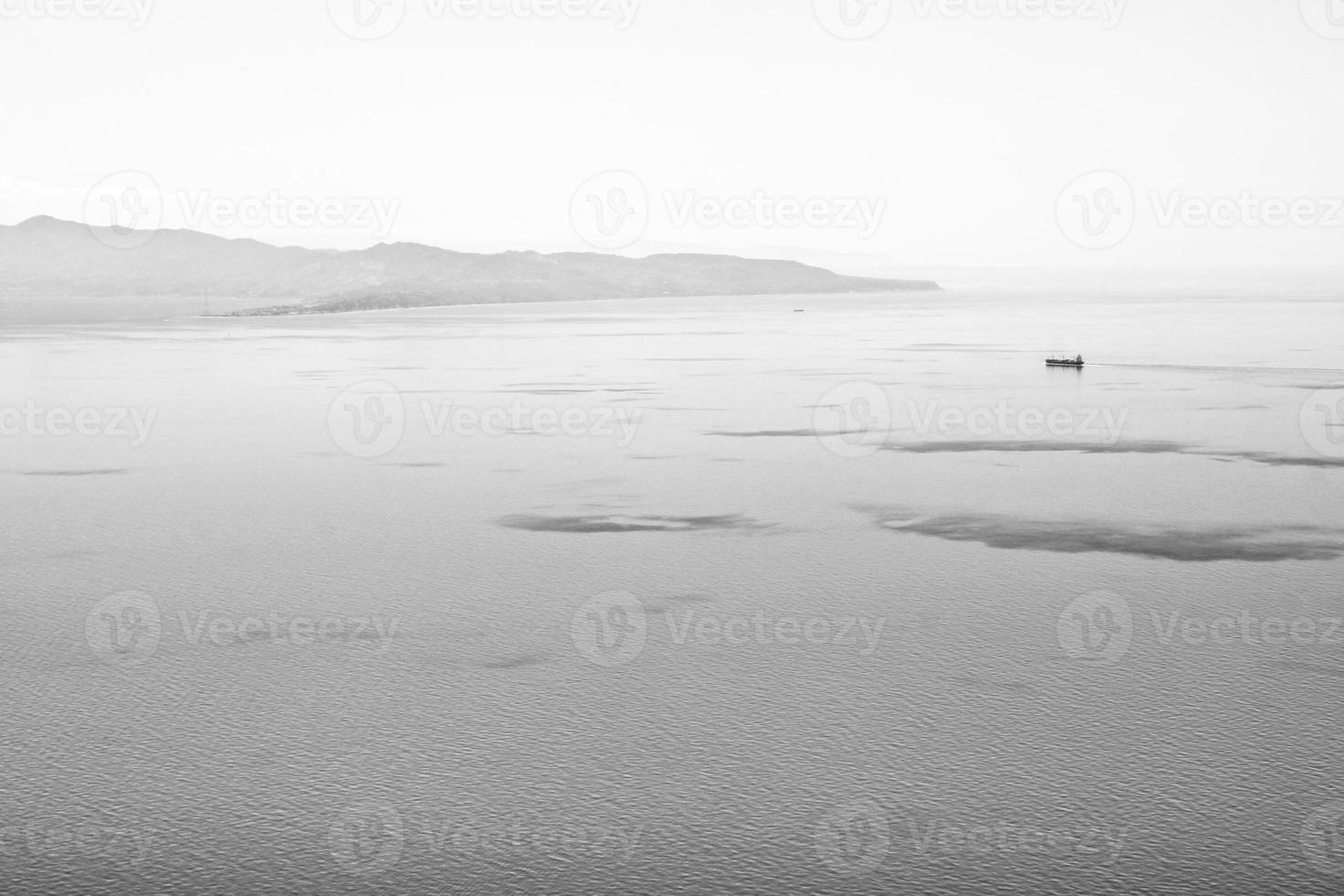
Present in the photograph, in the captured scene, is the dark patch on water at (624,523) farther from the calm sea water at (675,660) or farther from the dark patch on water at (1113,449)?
the dark patch on water at (1113,449)

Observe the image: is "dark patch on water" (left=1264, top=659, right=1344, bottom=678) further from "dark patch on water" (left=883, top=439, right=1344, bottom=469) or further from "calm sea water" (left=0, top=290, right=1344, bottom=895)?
"dark patch on water" (left=883, top=439, right=1344, bottom=469)

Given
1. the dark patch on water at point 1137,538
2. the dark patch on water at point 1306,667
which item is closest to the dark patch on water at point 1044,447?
the dark patch on water at point 1137,538

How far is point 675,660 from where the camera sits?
20250 millimetres

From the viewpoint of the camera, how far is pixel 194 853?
544 inches

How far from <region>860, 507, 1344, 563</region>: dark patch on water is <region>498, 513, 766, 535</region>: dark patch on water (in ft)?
11.3

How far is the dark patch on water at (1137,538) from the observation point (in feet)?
88.6

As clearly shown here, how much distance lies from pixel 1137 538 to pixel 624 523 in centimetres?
1116

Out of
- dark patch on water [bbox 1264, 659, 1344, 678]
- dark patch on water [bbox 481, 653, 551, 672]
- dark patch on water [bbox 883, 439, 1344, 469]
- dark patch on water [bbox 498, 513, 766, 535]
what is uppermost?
dark patch on water [bbox 883, 439, 1344, 469]

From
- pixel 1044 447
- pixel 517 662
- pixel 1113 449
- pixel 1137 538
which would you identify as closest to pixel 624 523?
A: pixel 517 662

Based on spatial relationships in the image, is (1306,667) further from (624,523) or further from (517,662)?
(624,523)

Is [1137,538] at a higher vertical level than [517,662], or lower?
higher

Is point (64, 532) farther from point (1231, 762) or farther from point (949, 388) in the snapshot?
point (949, 388)

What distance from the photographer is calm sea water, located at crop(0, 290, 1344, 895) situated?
45.9ft

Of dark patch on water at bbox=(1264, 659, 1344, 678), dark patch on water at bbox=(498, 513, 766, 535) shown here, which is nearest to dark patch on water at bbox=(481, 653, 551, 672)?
dark patch on water at bbox=(498, 513, 766, 535)
